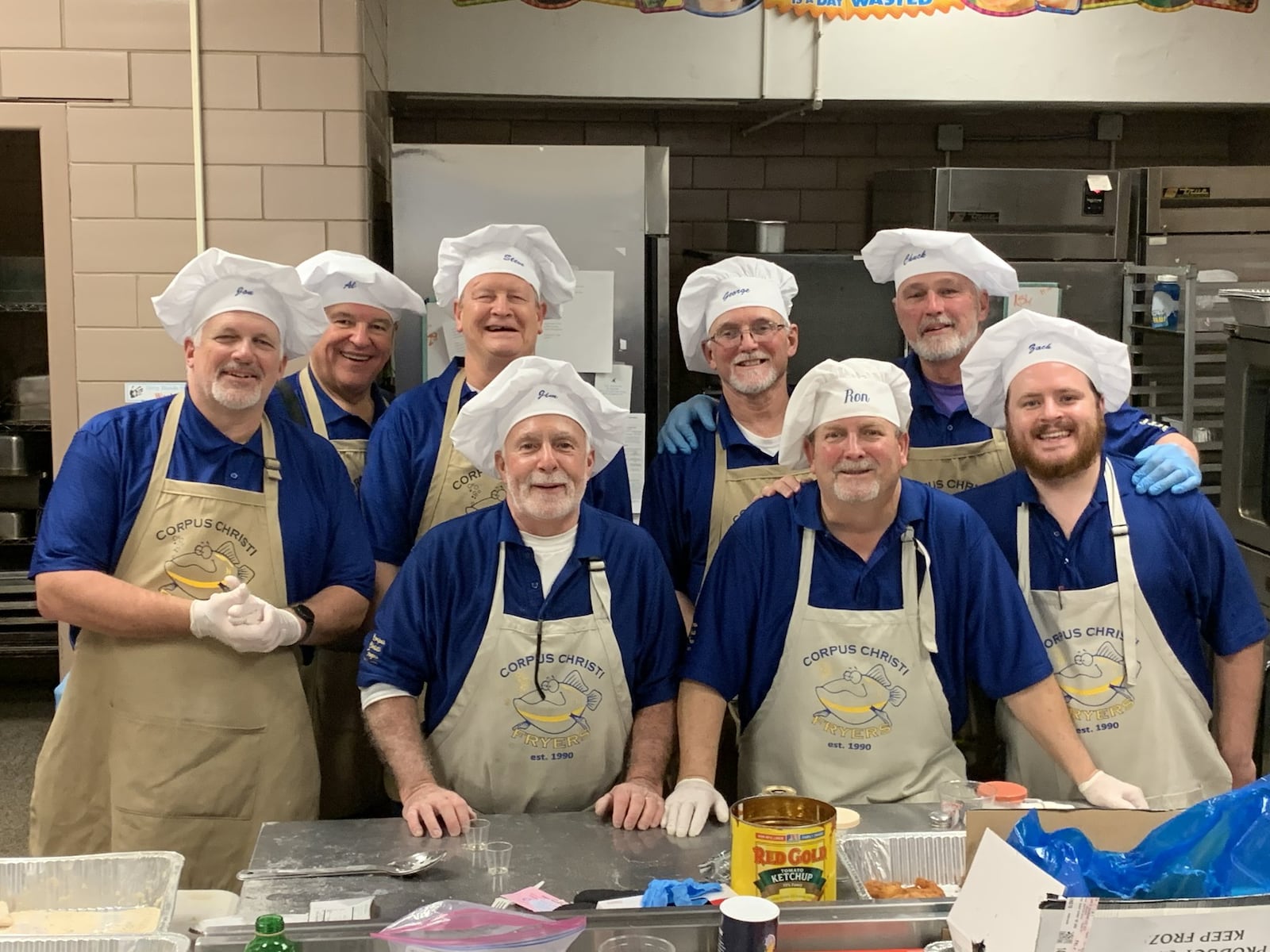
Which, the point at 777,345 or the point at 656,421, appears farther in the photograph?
the point at 656,421

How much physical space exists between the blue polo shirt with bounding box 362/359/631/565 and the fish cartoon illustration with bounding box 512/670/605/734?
0.53 metres

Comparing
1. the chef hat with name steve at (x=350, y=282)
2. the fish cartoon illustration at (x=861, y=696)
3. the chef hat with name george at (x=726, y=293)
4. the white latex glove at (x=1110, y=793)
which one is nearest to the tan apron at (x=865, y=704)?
the fish cartoon illustration at (x=861, y=696)

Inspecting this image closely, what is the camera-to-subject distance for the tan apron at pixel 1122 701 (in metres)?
2.14

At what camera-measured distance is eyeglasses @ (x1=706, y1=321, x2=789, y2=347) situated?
2.56 metres

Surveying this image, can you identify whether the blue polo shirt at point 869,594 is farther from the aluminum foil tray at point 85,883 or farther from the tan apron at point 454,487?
the aluminum foil tray at point 85,883

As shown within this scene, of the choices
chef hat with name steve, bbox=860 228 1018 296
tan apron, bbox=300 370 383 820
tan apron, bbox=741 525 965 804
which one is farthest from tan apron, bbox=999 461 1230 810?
tan apron, bbox=300 370 383 820

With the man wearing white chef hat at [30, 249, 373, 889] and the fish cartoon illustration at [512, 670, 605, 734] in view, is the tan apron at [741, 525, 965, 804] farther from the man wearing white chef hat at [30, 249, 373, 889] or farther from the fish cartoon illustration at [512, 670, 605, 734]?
the man wearing white chef hat at [30, 249, 373, 889]

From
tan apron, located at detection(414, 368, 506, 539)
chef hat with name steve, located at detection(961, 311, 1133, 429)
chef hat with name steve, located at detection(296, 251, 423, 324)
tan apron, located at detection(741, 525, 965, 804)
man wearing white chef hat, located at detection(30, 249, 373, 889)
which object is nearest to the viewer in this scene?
tan apron, located at detection(741, 525, 965, 804)

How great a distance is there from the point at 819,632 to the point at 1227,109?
161 inches

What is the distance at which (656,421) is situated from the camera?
3924mm

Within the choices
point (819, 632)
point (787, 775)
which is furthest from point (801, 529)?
point (787, 775)

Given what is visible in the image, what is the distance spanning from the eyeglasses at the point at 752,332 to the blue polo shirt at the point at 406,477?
32cm

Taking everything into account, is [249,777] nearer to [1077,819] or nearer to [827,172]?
[1077,819]

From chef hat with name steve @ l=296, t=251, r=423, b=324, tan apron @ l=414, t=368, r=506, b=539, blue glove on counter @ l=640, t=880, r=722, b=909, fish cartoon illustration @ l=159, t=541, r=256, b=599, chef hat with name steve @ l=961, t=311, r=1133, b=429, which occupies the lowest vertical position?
blue glove on counter @ l=640, t=880, r=722, b=909
